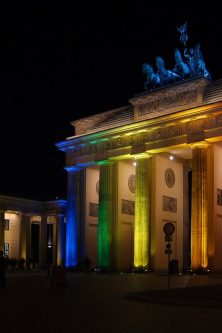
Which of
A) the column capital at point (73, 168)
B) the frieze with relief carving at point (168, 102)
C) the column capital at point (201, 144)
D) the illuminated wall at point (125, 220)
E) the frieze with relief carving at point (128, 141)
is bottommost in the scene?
the illuminated wall at point (125, 220)

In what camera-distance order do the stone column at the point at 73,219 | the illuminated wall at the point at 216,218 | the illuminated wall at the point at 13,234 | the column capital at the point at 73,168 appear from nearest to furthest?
the illuminated wall at the point at 216,218, the stone column at the point at 73,219, the column capital at the point at 73,168, the illuminated wall at the point at 13,234

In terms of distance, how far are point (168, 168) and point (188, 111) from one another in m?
7.35

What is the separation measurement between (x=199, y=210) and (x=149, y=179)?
5663mm

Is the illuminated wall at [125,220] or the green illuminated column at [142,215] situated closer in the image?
the green illuminated column at [142,215]

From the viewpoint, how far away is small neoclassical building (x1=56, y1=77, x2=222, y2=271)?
35812 mm

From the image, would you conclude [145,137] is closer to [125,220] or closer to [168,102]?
[168,102]

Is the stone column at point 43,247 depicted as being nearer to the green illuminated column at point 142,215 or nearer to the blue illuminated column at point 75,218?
the blue illuminated column at point 75,218

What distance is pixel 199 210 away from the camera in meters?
35.6

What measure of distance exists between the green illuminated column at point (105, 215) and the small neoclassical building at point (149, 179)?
80mm

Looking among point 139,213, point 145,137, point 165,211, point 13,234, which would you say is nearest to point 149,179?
point 139,213

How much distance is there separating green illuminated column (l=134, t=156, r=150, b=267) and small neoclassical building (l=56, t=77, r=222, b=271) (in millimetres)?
74

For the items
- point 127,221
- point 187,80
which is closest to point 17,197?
point 127,221

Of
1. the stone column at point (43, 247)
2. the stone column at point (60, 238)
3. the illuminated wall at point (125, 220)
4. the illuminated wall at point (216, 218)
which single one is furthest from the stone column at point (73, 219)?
the illuminated wall at point (216, 218)

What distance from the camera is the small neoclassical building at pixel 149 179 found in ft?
117
